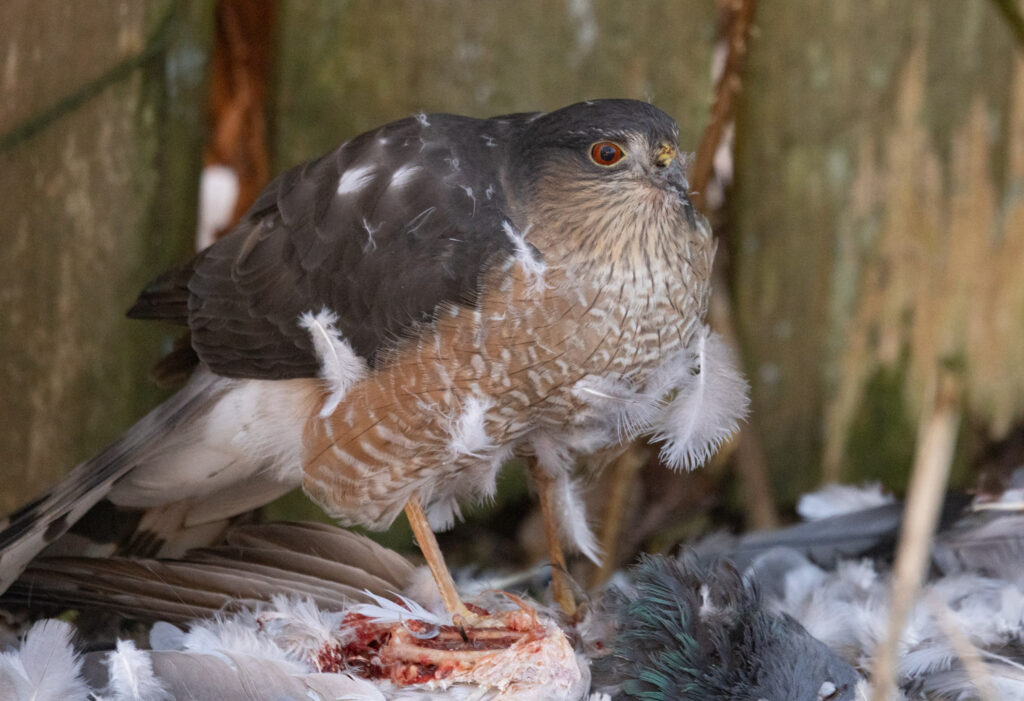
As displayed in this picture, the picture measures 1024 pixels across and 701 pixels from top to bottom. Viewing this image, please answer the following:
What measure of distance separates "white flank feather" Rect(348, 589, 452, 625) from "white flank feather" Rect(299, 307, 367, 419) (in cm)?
37

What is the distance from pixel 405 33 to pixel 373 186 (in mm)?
876

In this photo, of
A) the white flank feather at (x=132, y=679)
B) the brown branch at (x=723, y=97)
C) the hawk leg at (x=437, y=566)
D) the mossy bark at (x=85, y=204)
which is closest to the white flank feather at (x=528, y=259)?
the hawk leg at (x=437, y=566)

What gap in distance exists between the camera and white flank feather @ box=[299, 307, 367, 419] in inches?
77.4

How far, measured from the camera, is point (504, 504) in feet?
10.0

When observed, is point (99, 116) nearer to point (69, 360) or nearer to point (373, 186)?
point (69, 360)

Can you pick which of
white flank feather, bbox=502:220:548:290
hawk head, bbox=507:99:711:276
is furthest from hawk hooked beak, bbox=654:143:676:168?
white flank feather, bbox=502:220:548:290

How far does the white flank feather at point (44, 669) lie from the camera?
1.70 m

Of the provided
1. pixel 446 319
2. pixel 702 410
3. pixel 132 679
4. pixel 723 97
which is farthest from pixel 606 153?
pixel 132 679

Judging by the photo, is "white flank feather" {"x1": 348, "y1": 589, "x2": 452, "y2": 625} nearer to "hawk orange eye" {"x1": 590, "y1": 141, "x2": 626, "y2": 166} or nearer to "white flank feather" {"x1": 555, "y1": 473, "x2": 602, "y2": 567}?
"white flank feather" {"x1": 555, "y1": 473, "x2": 602, "y2": 567}

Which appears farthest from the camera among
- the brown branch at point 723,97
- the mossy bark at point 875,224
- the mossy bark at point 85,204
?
the mossy bark at point 875,224

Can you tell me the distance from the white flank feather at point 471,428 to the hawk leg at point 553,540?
38cm

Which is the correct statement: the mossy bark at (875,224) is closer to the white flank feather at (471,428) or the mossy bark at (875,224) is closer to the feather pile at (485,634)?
the feather pile at (485,634)

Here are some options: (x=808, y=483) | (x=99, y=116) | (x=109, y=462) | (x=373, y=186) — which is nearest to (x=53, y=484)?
(x=109, y=462)

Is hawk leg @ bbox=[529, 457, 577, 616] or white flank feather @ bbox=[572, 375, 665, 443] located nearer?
white flank feather @ bbox=[572, 375, 665, 443]
